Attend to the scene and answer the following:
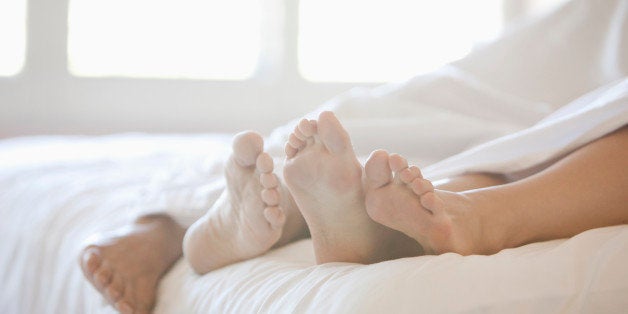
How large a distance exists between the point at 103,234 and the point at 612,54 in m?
0.87

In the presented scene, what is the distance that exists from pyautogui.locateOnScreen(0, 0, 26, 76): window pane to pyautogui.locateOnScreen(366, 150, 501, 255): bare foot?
2019 mm

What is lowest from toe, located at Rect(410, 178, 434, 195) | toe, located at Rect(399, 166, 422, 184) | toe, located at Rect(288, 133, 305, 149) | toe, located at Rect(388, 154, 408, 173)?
toe, located at Rect(410, 178, 434, 195)

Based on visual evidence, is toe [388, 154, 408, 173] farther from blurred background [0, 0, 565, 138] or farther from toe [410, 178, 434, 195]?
blurred background [0, 0, 565, 138]

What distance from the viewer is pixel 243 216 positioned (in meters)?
0.80

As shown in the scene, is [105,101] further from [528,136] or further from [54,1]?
[528,136]

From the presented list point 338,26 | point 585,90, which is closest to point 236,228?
point 585,90

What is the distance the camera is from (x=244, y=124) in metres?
2.69

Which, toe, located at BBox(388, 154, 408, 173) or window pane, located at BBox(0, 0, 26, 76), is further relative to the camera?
window pane, located at BBox(0, 0, 26, 76)

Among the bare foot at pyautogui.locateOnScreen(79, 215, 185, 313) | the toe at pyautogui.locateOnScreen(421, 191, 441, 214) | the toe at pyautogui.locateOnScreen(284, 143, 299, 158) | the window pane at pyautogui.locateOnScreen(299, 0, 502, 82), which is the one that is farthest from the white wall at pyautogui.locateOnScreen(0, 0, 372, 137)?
the toe at pyautogui.locateOnScreen(421, 191, 441, 214)

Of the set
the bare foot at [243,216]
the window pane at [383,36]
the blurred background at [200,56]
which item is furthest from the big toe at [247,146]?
the window pane at [383,36]

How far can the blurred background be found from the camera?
243 centimetres

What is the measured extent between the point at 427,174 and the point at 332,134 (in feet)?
0.79

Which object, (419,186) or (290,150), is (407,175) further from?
(290,150)

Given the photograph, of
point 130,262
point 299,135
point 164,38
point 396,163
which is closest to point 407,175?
point 396,163
